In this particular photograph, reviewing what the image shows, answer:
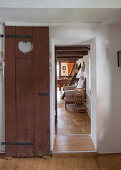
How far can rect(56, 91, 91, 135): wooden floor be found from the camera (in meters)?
3.85

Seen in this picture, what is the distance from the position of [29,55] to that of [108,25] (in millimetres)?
1471

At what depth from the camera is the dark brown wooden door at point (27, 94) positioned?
2.66 metres

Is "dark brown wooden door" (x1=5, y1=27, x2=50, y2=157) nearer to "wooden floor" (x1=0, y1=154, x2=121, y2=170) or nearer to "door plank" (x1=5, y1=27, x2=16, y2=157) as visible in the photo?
"door plank" (x1=5, y1=27, x2=16, y2=157)

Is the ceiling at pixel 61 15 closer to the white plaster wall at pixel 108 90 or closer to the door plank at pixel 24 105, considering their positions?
the white plaster wall at pixel 108 90

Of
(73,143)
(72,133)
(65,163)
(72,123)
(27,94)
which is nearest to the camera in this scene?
(65,163)

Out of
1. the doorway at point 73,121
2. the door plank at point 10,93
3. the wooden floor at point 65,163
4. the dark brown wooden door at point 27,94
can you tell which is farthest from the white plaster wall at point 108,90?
the door plank at point 10,93

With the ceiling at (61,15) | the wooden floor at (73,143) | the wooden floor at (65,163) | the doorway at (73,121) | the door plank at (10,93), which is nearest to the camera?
the ceiling at (61,15)

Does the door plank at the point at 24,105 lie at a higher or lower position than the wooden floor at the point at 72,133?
higher

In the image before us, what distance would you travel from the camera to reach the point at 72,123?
4492mm

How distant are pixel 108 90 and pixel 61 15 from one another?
1481 millimetres

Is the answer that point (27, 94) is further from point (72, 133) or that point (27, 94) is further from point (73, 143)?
point (72, 133)

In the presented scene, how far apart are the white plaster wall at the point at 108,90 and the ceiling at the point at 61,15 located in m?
0.29

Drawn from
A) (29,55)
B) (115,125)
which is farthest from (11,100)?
(115,125)

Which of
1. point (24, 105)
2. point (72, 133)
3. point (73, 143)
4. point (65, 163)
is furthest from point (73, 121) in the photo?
point (24, 105)
